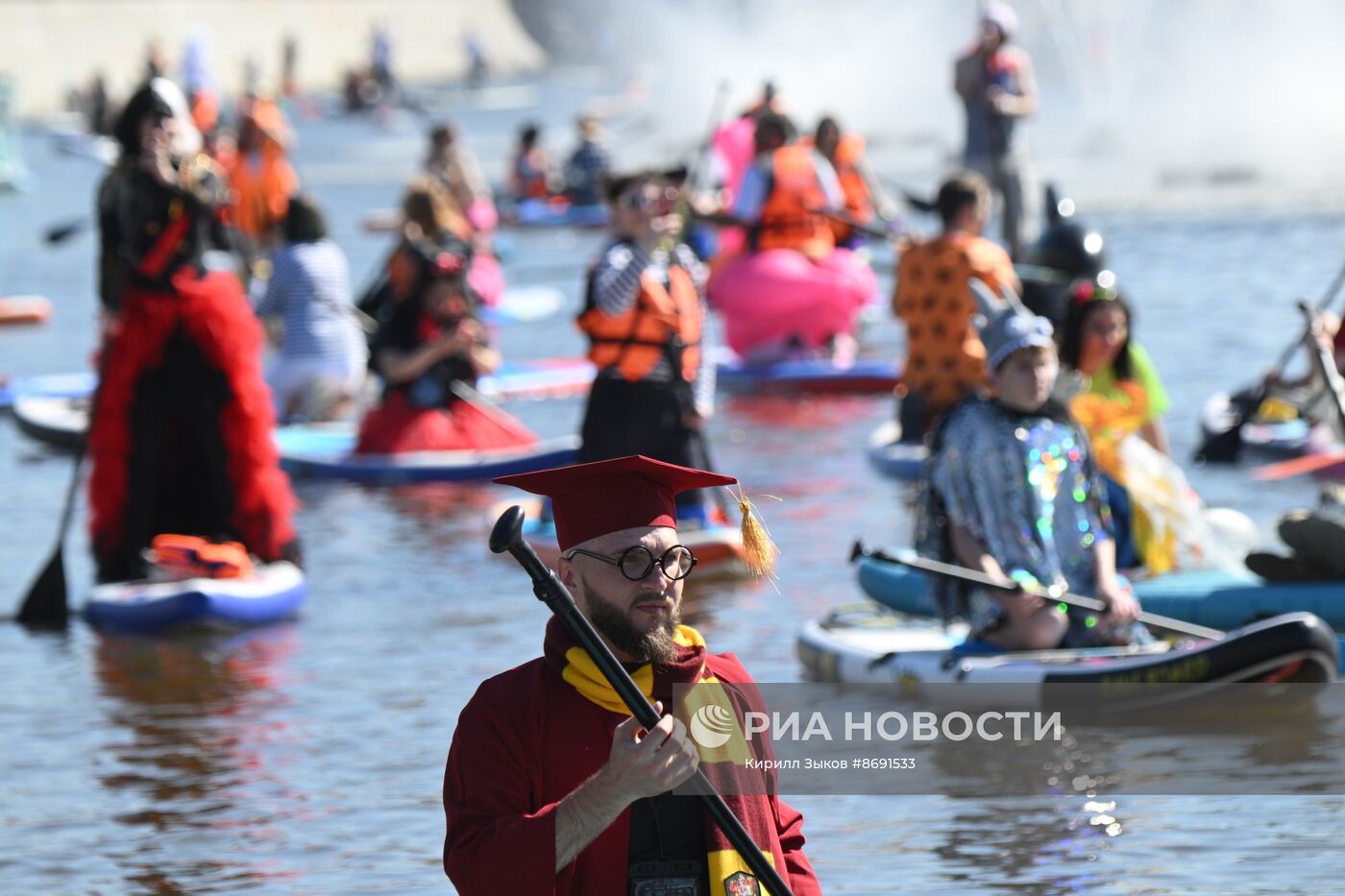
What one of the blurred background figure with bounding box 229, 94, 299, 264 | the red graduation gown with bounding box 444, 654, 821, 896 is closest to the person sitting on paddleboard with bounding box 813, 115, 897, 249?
the blurred background figure with bounding box 229, 94, 299, 264

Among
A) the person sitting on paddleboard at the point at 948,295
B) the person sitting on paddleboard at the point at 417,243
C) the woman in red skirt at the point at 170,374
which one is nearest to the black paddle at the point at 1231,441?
the person sitting on paddleboard at the point at 948,295

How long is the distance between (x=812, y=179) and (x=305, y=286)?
3.90 meters

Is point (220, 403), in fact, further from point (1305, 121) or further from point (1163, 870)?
point (1305, 121)

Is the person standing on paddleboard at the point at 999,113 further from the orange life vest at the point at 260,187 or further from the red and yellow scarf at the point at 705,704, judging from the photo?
the red and yellow scarf at the point at 705,704

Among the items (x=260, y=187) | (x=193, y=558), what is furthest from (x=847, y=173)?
(x=193, y=558)

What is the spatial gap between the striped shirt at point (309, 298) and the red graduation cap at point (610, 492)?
10300 millimetres

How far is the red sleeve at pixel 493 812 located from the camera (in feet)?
13.2

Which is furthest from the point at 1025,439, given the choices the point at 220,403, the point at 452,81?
the point at 452,81

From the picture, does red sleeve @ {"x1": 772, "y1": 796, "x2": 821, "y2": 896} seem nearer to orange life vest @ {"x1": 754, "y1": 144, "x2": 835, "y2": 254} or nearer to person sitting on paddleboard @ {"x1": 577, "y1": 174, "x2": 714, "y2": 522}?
person sitting on paddleboard @ {"x1": 577, "y1": 174, "x2": 714, "y2": 522}

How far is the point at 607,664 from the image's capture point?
3.91m

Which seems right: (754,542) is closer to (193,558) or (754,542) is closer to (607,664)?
(607,664)

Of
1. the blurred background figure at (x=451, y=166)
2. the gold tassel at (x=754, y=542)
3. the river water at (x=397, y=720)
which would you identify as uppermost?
the blurred background figure at (x=451, y=166)

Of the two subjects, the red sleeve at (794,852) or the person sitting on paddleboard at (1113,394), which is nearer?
the red sleeve at (794,852)

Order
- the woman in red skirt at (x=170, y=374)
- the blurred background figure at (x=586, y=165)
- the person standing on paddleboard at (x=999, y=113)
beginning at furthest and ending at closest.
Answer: the blurred background figure at (x=586, y=165)
the person standing on paddleboard at (x=999, y=113)
the woman in red skirt at (x=170, y=374)
